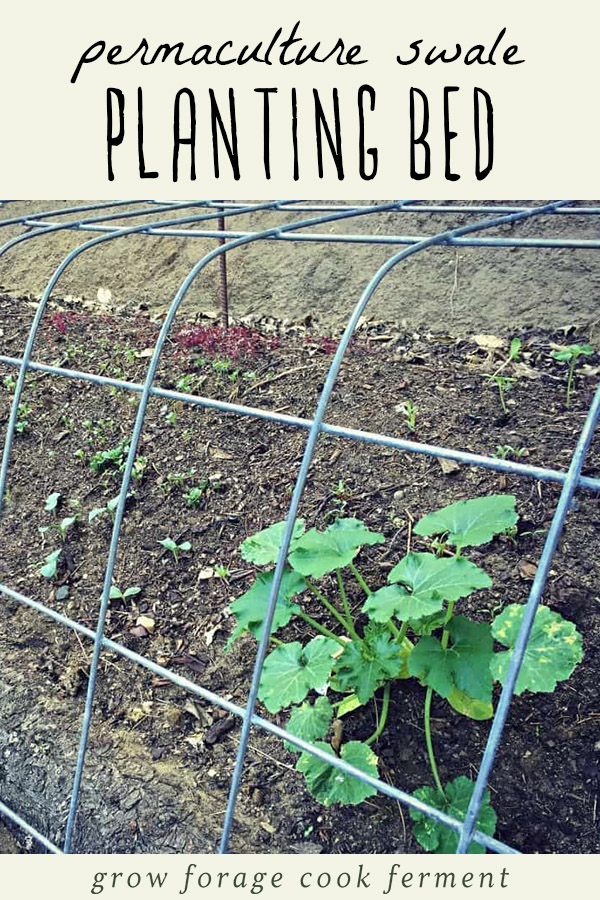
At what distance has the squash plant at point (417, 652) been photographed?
1.48m

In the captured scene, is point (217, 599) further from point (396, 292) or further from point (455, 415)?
point (396, 292)

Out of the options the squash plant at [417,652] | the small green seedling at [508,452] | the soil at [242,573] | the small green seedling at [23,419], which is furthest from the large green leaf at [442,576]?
the small green seedling at [23,419]

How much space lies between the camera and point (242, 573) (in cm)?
236

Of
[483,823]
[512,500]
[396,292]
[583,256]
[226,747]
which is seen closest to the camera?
[483,823]

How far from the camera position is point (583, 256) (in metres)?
3.12

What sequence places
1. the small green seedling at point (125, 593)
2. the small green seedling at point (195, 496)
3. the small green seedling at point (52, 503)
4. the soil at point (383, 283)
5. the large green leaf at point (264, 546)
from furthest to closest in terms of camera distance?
the soil at point (383, 283), the small green seedling at point (52, 503), the small green seedling at point (195, 496), the small green seedling at point (125, 593), the large green leaf at point (264, 546)

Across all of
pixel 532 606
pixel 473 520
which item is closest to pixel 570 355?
pixel 473 520

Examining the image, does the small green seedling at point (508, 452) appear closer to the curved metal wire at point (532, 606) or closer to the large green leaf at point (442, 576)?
the large green leaf at point (442, 576)

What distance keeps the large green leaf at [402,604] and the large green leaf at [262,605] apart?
0.85 ft

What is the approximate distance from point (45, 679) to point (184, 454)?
951 mm

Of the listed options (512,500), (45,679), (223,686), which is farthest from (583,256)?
(45,679)

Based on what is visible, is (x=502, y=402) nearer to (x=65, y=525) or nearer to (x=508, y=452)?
(x=508, y=452)

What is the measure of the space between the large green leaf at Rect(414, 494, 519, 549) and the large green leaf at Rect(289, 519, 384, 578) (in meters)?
0.13

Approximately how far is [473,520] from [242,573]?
90cm
